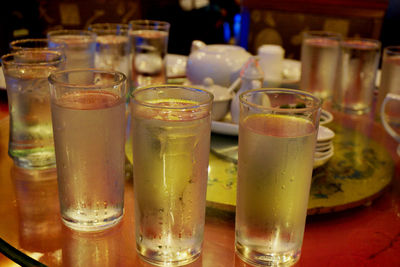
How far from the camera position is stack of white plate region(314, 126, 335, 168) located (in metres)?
0.97

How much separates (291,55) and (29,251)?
233cm

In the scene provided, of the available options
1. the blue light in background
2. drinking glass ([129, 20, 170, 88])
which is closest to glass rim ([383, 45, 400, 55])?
drinking glass ([129, 20, 170, 88])

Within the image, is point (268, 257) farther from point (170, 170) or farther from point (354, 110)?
point (354, 110)

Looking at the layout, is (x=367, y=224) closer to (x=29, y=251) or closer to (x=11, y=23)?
(x=29, y=251)

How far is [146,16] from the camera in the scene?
4.28m

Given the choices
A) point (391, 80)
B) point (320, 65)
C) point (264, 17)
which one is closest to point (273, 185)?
point (391, 80)

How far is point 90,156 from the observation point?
735mm

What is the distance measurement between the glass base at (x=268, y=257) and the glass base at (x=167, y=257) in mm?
79

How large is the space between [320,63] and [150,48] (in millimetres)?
545

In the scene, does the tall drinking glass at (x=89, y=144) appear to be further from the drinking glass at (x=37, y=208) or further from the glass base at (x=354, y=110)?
the glass base at (x=354, y=110)

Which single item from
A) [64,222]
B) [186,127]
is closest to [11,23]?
[64,222]

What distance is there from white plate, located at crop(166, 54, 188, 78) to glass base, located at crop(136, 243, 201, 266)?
1.08 meters

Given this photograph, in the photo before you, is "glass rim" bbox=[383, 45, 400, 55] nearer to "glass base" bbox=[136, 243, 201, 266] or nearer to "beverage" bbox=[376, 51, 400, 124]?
"beverage" bbox=[376, 51, 400, 124]

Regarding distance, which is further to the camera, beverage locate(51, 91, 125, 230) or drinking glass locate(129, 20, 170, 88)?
drinking glass locate(129, 20, 170, 88)
